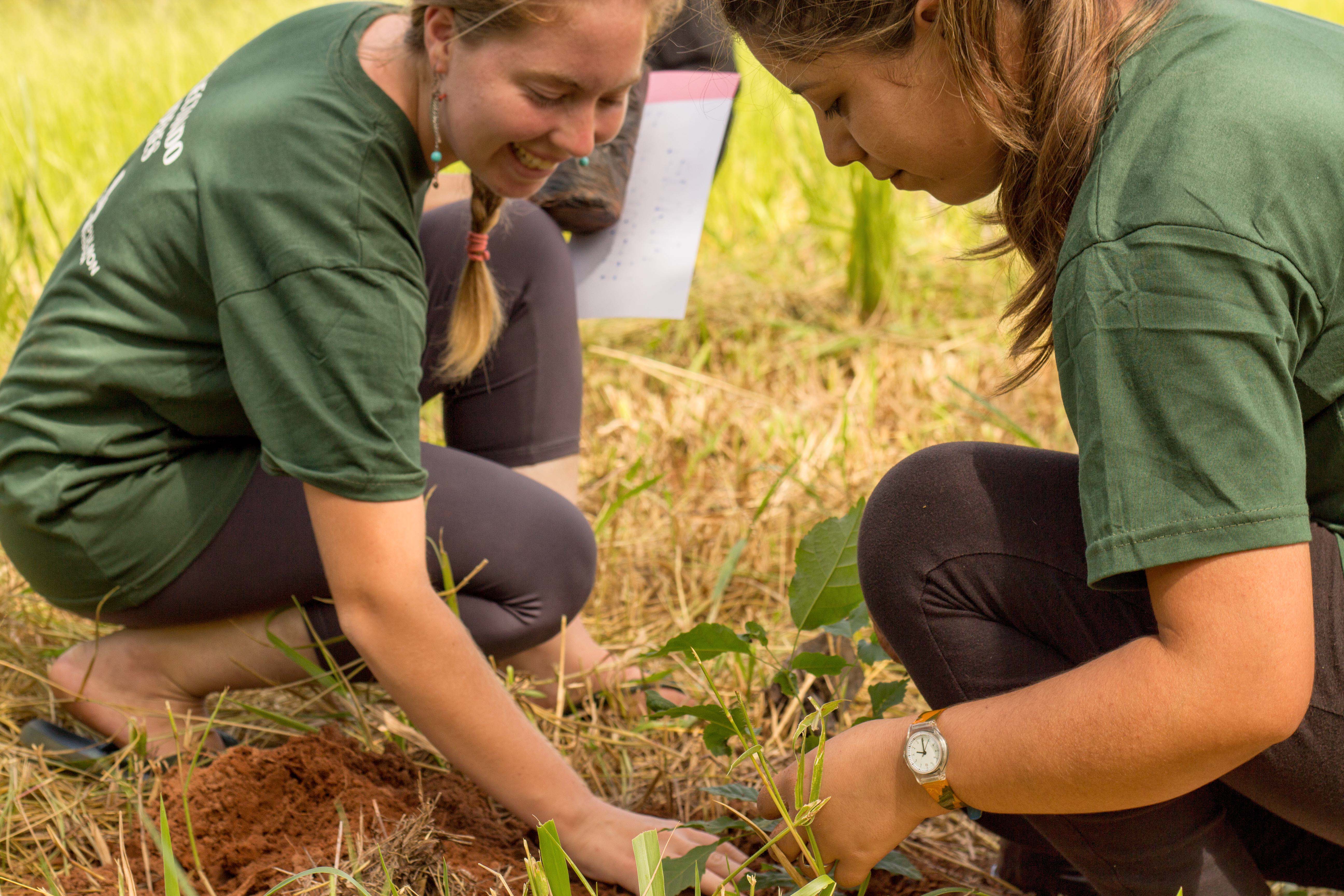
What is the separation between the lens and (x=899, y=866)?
3.32ft

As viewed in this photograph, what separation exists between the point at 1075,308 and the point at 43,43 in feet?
21.1

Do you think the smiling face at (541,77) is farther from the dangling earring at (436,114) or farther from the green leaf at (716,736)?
the green leaf at (716,736)

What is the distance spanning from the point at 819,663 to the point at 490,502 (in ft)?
1.81

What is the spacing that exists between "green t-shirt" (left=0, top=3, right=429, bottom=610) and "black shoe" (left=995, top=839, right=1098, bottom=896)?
0.74m

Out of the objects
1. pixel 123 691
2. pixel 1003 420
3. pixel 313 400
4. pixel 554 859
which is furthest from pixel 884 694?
pixel 1003 420

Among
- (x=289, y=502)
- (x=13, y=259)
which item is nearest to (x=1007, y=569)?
(x=289, y=502)

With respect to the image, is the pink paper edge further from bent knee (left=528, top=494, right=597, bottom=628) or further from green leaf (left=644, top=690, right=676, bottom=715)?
green leaf (left=644, top=690, right=676, bottom=715)

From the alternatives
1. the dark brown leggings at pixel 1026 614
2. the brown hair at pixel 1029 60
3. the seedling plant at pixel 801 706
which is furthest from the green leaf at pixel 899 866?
the brown hair at pixel 1029 60

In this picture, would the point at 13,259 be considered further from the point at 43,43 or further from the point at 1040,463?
the point at 43,43

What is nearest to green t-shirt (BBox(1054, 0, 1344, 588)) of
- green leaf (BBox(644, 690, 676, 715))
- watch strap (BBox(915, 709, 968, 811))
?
watch strap (BBox(915, 709, 968, 811))

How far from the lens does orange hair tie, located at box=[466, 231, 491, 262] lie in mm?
1467

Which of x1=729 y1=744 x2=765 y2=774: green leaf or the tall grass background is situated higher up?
x1=729 y1=744 x2=765 y2=774: green leaf

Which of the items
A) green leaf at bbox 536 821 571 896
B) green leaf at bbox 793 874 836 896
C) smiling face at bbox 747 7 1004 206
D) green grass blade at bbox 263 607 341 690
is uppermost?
smiling face at bbox 747 7 1004 206

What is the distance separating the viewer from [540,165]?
4.26ft
